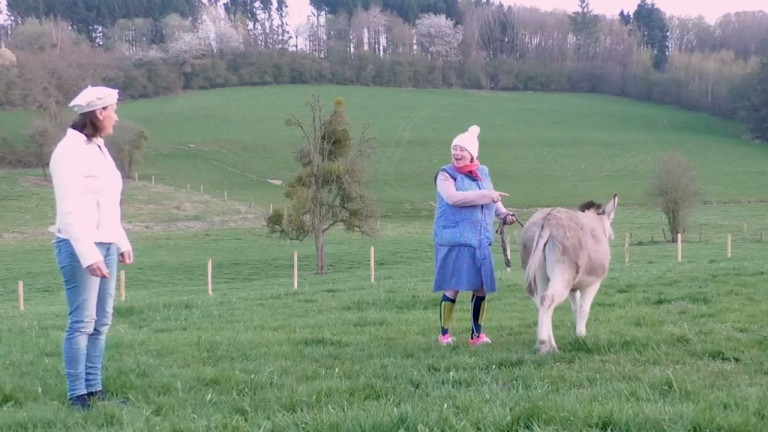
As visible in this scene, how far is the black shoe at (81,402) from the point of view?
5.16 meters

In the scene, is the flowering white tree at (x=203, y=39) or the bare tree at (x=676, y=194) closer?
the bare tree at (x=676, y=194)

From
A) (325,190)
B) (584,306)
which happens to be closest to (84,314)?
(584,306)

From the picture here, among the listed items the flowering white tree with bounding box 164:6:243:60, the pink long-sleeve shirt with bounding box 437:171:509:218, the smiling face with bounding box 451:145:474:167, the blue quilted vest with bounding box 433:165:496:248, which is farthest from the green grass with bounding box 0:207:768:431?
the flowering white tree with bounding box 164:6:243:60

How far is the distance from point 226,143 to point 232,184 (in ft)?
48.6

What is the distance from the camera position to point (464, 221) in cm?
750

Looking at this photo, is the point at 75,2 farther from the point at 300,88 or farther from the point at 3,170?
the point at 3,170

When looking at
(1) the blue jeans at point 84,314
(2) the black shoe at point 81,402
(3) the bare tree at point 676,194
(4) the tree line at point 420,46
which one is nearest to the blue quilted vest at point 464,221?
(1) the blue jeans at point 84,314

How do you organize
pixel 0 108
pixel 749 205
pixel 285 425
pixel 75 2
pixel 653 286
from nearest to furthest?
pixel 285 425 < pixel 653 286 < pixel 749 205 < pixel 0 108 < pixel 75 2

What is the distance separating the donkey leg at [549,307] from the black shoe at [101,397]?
365cm

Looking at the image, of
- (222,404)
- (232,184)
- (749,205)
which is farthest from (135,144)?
(222,404)

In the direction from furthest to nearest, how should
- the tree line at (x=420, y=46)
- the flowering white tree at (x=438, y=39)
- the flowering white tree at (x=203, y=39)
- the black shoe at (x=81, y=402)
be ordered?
the flowering white tree at (x=438, y=39) → the flowering white tree at (x=203, y=39) → the tree line at (x=420, y=46) → the black shoe at (x=81, y=402)

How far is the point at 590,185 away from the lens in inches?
2539

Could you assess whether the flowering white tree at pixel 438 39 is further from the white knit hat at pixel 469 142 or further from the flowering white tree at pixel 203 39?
the white knit hat at pixel 469 142

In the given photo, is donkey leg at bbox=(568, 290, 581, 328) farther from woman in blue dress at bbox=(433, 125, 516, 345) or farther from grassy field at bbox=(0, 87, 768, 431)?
woman in blue dress at bbox=(433, 125, 516, 345)
